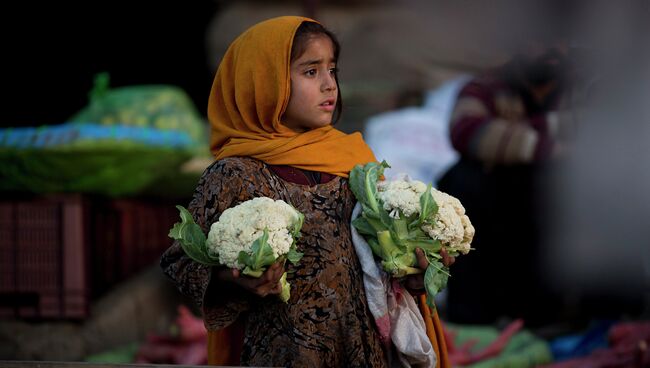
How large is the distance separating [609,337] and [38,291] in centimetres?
297

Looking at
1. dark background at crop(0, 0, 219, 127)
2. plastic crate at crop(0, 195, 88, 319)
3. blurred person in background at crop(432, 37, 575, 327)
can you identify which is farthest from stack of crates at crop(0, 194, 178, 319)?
blurred person in background at crop(432, 37, 575, 327)

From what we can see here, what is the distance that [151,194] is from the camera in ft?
23.4

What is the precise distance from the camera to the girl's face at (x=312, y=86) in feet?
11.8

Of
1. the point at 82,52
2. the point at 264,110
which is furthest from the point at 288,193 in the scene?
the point at 82,52

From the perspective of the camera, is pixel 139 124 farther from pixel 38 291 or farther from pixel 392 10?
pixel 392 10

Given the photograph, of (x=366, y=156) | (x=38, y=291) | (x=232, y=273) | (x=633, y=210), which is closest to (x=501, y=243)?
(x=633, y=210)

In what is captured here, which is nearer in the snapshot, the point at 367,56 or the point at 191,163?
the point at 191,163

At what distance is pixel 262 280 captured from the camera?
127 inches

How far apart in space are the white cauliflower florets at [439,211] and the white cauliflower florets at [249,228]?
32 cm

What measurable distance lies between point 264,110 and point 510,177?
11.8 ft

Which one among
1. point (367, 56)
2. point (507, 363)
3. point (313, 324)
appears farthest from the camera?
point (367, 56)

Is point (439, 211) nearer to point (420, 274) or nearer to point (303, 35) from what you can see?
point (420, 274)

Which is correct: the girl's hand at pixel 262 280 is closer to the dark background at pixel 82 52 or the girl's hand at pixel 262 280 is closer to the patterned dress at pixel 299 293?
the patterned dress at pixel 299 293

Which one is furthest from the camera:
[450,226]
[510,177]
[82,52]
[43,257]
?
[82,52]
